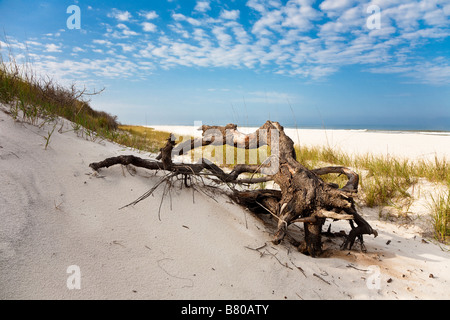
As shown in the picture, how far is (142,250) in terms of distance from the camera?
1885 millimetres

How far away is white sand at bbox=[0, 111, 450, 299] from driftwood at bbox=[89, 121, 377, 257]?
0.47 feet

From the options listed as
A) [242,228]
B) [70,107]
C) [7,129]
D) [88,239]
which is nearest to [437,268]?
[242,228]

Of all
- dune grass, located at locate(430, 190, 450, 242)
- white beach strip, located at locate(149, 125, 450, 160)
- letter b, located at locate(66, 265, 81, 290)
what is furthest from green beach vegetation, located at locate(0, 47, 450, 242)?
letter b, located at locate(66, 265, 81, 290)

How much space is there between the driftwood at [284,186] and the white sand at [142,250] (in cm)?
14

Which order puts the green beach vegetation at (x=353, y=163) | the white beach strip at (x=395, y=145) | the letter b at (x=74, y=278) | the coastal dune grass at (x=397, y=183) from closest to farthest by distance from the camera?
the letter b at (x=74, y=278) < the green beach vegetation at (x=353, y=163) < the coastal dune grass at (x=397, y=183) < the white beach strip at (x=395, y=145)

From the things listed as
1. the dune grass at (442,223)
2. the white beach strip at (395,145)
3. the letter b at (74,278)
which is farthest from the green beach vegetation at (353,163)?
the letter b at (74,278)

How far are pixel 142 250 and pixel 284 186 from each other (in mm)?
1302

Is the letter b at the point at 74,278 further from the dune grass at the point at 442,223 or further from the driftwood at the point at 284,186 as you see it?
the dune grass at the point at 442,223

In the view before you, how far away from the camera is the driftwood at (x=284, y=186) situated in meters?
2.31

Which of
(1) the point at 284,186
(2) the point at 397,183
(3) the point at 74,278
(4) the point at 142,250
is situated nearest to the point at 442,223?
(2) the point at 397,183

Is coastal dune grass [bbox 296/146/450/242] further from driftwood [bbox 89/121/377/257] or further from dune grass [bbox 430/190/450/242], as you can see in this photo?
driftwood [bbox 89/121/377/257]

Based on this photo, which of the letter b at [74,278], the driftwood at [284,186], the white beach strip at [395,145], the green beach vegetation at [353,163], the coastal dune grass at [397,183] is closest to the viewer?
A: the letter b at [74,278]

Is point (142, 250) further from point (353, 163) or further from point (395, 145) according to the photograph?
point (395, 145)
